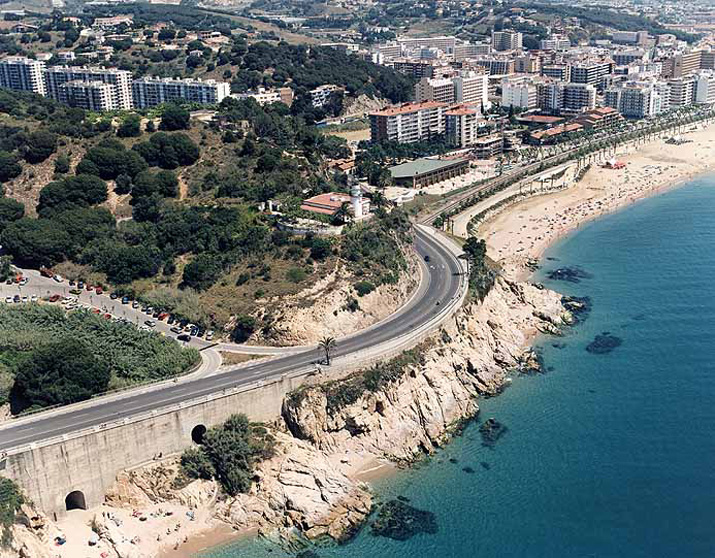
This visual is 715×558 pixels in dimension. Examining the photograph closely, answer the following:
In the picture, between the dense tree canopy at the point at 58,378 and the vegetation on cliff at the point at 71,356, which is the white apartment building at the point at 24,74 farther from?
the dense tree canopy at the point at 58,378

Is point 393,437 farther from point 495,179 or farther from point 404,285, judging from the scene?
point 495,179

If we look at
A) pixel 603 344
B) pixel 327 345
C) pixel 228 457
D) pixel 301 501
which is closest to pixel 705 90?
pixel 603 344

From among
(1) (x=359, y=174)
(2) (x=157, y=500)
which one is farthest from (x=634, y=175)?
(2) (x=157, y=500)

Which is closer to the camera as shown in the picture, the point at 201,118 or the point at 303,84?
the point at 201,118

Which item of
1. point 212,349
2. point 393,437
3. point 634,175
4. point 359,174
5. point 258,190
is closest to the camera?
point 393,437

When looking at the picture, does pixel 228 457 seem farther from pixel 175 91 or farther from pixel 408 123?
pixel 175 91

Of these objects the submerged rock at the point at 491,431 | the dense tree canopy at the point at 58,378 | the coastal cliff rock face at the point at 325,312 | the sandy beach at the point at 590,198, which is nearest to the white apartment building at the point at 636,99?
the sandy beach at the point at 590,198
